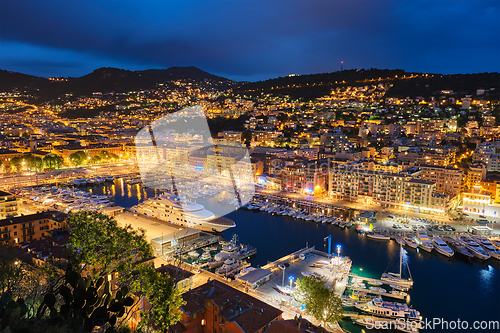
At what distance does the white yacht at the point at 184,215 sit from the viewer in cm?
1130

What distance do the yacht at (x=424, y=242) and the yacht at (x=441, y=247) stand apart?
161 millimetres

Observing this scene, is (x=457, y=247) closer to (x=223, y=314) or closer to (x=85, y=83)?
(x=223, y=314)

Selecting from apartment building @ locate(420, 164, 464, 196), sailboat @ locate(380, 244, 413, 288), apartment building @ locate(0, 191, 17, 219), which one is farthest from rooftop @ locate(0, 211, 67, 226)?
apartment building @ locate(420, 164, 464, 196)

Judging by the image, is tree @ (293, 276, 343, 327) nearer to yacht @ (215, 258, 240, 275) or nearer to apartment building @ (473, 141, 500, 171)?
yacht @ (215, 258, 240, 275)

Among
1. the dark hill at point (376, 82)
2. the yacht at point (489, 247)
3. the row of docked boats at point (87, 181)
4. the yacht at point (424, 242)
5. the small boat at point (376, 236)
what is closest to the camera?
the yacht at point (489, 247)

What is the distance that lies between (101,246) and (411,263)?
8774 mm

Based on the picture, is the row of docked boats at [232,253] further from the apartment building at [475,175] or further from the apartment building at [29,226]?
the apartment building at [475,175]

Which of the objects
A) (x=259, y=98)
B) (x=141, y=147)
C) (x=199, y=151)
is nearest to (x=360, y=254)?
(x=199, y=151)

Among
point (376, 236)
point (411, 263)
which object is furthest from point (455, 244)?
point (376, 236)

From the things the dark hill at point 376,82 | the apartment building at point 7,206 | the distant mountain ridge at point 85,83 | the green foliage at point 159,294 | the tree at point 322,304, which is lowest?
the tree at point 322,304

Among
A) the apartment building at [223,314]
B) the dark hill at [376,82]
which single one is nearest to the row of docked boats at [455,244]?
the apartment building at [223,314]

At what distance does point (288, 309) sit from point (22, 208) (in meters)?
12.2

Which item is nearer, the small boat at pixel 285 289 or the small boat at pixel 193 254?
the small boat at pixel 285 289

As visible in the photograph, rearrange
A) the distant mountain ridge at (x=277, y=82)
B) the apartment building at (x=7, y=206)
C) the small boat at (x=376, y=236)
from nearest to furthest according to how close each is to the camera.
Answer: the small boat at (x=376, y=236)
the apartment building at (x=7, y=206)
the distant mountain ridge at (x=277, y=82)
